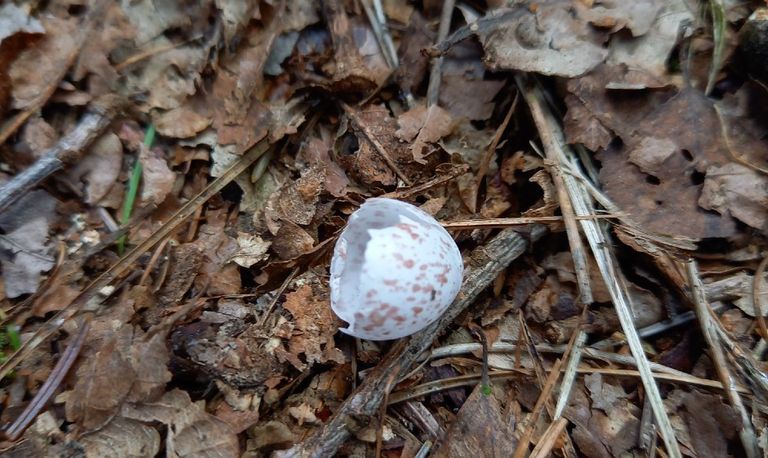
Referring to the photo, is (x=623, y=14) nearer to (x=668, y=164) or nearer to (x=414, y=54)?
(x=668, y=164)

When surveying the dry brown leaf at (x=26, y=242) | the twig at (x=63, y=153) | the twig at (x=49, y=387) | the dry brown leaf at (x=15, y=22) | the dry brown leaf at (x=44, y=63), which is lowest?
the twig at (x=49, y=387)

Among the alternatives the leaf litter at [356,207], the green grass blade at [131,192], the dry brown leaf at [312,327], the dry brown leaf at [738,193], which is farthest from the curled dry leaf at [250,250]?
the dry brown leaf at [738,193]

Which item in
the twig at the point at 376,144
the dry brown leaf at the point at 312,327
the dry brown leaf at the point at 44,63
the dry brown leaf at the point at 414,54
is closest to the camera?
the dry brown leaf at the point at 312,327

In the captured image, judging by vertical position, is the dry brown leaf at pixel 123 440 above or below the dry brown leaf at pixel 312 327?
above

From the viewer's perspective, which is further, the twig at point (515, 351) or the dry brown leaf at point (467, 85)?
the dry brown leaf at point (467, 85)

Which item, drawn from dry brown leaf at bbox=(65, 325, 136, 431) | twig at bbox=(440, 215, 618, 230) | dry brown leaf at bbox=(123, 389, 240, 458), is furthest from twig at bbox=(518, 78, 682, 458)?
dry brown leaf at bbox=(65, 325, 136, 431)

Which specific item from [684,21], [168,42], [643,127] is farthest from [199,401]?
[684,21]

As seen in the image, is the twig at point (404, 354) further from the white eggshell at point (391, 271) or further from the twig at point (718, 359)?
the twig at point (718, 359)
